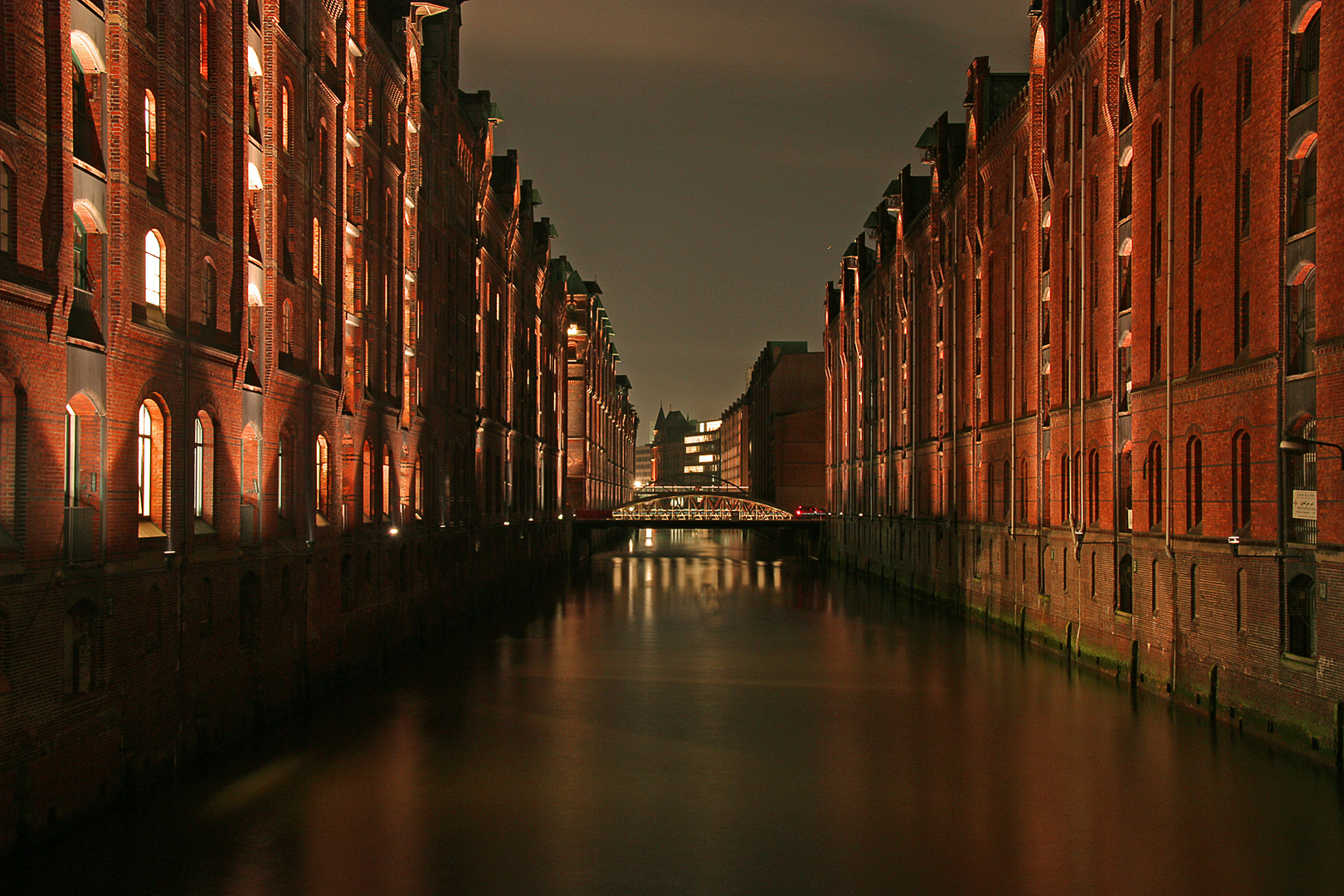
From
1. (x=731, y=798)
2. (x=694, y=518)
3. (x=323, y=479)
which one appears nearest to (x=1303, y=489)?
(x=731, y=798)

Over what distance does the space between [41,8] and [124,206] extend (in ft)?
9.16

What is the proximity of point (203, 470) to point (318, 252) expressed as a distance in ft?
27.3

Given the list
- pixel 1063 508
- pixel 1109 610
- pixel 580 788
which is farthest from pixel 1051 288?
pixel 580 788

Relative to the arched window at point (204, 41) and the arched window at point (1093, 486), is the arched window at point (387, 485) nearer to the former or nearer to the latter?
the arched window at point (204, 41)

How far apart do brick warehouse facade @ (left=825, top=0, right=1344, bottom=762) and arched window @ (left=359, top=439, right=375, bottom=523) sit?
1792 centimetres

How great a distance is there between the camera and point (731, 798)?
18531 millimetres

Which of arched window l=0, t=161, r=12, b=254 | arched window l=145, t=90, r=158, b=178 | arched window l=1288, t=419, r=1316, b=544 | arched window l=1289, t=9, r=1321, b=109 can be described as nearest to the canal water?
arched window l=1288, t=419, r=1316, b=544

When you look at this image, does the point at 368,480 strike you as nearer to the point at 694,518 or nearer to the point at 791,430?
the point at 694,518

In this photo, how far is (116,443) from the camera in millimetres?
16172

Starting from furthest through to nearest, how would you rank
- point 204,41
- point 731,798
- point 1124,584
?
point 1124,584 < point 204,41 < point 731,798

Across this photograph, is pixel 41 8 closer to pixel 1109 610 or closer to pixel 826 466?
pixel 1109 610

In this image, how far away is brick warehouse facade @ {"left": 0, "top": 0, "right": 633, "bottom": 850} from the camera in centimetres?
1409

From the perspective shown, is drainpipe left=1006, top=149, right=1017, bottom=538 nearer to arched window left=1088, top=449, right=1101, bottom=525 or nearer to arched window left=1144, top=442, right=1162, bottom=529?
arched window left=1088, top=449, right=1101, bottom=525

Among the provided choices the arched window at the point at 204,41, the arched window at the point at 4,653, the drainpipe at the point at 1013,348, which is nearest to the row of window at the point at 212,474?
the arched window at the point at 4,653
